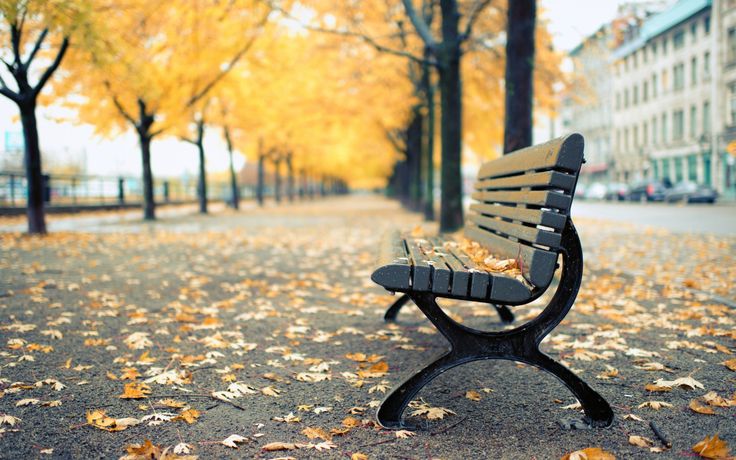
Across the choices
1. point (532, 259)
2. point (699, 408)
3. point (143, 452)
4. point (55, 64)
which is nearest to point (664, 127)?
point (55, 64)

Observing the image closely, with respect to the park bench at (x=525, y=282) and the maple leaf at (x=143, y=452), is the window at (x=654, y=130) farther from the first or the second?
the maple leaf at (x=143, y=452)

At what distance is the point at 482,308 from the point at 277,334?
1.94 m

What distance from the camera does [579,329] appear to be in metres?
4.70

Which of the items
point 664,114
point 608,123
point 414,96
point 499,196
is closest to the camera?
point 499,196

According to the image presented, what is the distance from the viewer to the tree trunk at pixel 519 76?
761 cm

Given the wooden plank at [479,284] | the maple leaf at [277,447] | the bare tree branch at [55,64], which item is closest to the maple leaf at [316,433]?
the maple leaf at [277,447]

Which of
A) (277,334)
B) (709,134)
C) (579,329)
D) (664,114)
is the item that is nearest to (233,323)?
(277,334)

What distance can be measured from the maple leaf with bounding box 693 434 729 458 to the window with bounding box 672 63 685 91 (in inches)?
1896

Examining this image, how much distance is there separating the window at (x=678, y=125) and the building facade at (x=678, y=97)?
0.02 m

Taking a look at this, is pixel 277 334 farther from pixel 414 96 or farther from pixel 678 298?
pixel 414 96

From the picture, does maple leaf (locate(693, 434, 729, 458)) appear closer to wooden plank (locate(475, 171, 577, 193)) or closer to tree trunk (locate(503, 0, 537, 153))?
wooden plank (locate(475, 171, 577, 193))

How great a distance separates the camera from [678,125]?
149 ft

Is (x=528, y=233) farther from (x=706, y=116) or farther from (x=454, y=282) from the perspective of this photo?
(x=706, y=116)

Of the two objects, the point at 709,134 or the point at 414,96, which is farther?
the point at 709,134
